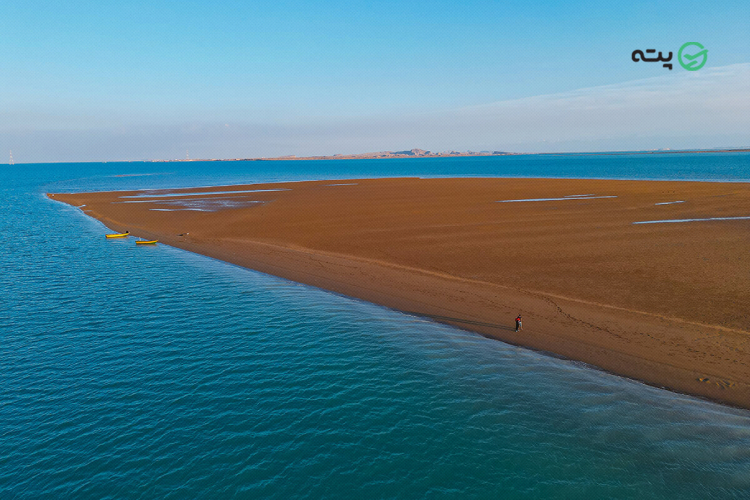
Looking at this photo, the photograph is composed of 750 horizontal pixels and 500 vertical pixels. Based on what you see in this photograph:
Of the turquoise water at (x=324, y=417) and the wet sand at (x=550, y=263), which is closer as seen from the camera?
the turquoise water at (x=324, y=417)

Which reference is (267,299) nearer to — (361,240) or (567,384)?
(361,240)

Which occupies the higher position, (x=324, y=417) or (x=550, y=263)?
(x=550, y=263)

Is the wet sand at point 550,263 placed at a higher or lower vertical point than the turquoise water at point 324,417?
higher

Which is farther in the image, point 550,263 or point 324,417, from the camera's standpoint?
point 550,263

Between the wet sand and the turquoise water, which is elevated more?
the wet sand
